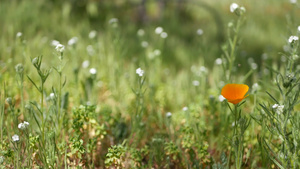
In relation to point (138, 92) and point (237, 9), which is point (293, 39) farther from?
point (138, 92)

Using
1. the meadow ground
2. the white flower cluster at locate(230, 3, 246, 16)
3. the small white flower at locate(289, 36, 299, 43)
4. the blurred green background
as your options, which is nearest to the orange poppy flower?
the meadow ground

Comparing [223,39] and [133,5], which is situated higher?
[133,5]

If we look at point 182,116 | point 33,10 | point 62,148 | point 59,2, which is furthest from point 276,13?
point 62,148

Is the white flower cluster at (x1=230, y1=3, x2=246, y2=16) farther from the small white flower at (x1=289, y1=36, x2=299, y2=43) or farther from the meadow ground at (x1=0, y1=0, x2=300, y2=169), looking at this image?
the small white flower at (x1=289, y1=36, x2=299, y2=43)

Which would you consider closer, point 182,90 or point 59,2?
point 182,90

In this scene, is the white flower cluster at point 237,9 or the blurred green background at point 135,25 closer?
the white flower cluster at point 237,9

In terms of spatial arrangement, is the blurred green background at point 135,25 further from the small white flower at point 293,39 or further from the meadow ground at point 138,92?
the small white flower at point 293,39

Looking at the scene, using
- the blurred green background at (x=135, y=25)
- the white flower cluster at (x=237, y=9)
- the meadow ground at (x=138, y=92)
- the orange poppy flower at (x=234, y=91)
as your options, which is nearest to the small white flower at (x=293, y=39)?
the meadow ground at (x=138, y=92)

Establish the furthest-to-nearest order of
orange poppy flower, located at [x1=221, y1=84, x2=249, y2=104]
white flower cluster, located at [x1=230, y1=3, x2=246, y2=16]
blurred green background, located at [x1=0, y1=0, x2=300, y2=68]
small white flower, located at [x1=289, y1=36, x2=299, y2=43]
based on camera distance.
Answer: blurred green background, located at [x1=0, y1=0, x2=300, y2=68]
white flower cluster, located at [x1=230, y1=3, x2=246, y2=16]
small white flower, located at [x1=289, y1=36, x2=299, y2=43]
orange poppy flower, located at [x1=221, y1=84, x2=249, y2=104]

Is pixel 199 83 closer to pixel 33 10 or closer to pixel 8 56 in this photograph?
pixel 8 56
